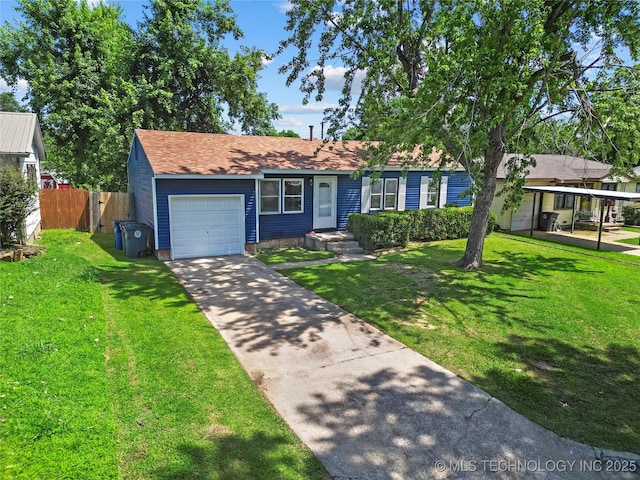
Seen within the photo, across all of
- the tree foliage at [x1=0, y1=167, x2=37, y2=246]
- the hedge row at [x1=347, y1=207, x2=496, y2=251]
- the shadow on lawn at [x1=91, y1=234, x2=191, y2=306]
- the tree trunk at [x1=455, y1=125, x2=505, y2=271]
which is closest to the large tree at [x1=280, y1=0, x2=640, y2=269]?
the tree trunk at [x1=455, y1=125, x2=505, y2=271]

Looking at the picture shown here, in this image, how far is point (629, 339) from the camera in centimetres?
750

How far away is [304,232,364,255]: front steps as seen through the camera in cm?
1507

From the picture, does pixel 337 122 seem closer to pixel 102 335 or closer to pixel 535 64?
pixel 535 64

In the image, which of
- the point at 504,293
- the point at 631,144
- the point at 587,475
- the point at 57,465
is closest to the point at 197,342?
the point at 57,465

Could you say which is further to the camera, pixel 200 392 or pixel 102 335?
pixel 102 335

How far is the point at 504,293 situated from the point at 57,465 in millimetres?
9416

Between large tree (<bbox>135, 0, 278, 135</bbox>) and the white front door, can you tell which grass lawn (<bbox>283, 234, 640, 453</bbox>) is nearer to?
the white front door

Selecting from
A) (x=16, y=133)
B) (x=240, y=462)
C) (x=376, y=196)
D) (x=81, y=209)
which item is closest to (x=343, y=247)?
(x=376, y=196)

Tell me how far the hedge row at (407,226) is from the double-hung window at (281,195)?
2231mm

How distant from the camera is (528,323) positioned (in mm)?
8203

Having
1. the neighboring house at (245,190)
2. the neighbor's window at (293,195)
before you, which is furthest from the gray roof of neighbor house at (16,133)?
the neighbor's window at (293,195)

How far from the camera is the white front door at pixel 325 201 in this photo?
16.1 meters

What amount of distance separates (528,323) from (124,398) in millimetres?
7225

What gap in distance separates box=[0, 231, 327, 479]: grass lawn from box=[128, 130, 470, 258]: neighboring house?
5.14 meters
